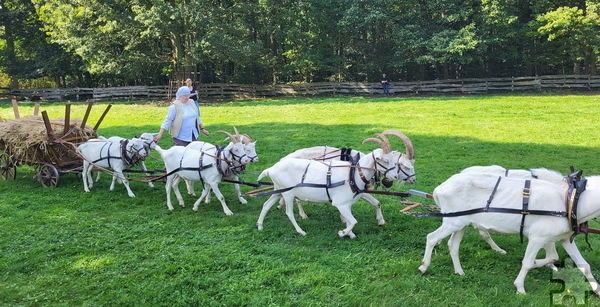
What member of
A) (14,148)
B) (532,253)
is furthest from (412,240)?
(14,148)

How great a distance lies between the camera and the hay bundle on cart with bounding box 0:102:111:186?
33.9 ft

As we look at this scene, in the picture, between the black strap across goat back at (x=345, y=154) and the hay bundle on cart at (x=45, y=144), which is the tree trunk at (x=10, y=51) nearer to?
the hay bundle on cart at (x=45, y=144)

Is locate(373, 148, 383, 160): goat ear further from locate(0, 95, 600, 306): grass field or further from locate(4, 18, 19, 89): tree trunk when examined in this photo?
locate(4, 18, 19, 89): tree trunk

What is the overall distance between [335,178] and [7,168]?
29.8ft

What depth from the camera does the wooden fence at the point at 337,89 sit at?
29.7m

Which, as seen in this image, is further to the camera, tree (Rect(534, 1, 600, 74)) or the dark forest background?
tree (Rect(534, 1, 600, 74))

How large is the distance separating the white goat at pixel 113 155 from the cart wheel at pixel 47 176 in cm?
74

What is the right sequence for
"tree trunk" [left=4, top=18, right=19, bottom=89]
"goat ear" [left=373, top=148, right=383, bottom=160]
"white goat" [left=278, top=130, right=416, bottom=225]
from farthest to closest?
1. "tree trunk" [left=4, top=18, right=19, bottom=89]
2. "goat ear" [left=373, top=148, right=383, bottom=160]
3. "white goat" [left=278, top=130, right=416, bottom=225]

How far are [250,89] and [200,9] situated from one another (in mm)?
7335

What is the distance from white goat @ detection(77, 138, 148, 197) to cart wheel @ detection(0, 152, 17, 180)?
2.24 meters

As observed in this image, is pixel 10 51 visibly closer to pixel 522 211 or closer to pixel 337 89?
pixel 337 89

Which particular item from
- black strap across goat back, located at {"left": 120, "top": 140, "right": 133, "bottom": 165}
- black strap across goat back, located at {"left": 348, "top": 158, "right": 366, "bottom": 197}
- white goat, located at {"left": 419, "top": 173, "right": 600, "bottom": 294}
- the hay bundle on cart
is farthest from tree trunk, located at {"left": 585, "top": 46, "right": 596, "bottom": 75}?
the hay bundle on cart

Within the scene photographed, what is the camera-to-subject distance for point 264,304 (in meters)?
5.18

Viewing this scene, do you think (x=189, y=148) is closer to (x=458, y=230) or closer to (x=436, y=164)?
(x=458, y=230)
